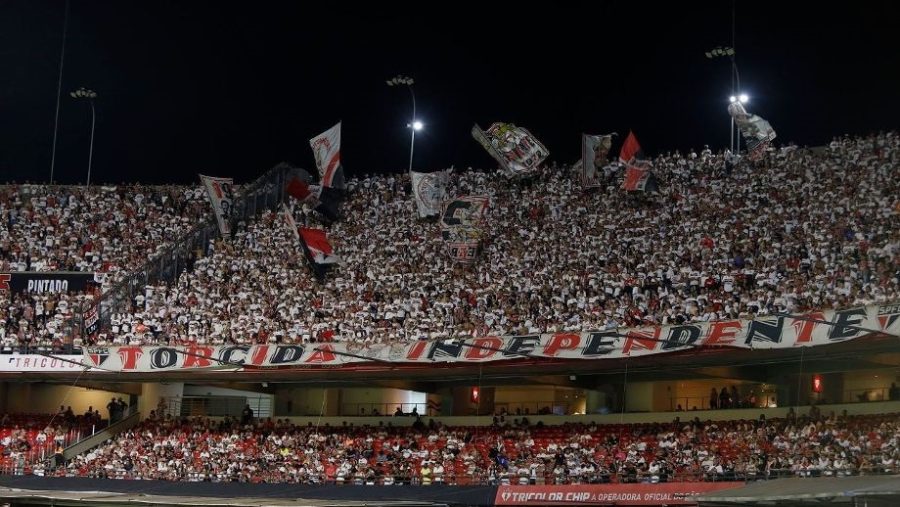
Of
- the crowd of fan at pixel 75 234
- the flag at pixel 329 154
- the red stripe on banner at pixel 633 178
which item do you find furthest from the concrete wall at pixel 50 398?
the red stripe on banner at pixel 633 178

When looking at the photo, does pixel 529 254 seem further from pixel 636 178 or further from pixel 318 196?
pixel 318 196

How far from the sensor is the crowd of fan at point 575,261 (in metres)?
37.0

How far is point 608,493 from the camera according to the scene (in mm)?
32688

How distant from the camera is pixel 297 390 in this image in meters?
47.3

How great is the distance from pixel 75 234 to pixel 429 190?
15.3 m

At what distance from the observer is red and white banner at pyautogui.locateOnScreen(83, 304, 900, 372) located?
31328 mm

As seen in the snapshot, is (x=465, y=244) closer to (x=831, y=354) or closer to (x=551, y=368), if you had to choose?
(x=551, y=368)

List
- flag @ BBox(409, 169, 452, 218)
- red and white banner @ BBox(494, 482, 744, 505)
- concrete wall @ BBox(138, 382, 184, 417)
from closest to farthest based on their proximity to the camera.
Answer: red and white banner @ BBox(494, 482, 744, 505), concrete wall @ BBox(138, 382, 184, 417), flag @ BBox(409, 169, 452, 218)

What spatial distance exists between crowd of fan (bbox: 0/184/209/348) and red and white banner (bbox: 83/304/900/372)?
4.49 metres

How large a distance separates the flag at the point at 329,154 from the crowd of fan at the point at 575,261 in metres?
1.79

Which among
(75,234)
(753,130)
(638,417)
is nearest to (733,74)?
(753,130)

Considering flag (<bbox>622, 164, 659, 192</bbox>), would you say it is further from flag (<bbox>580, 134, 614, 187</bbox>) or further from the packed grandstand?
flag (<bbox>580, 134, 614, 187</bbox>)

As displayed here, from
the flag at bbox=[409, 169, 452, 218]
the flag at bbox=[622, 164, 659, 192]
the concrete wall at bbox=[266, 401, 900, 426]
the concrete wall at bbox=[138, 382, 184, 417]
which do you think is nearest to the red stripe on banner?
the flag at bbox=[622, 164, 659, 192]

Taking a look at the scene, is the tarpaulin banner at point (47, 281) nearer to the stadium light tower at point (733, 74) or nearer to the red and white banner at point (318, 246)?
the red and white banner at point (318, 246)
